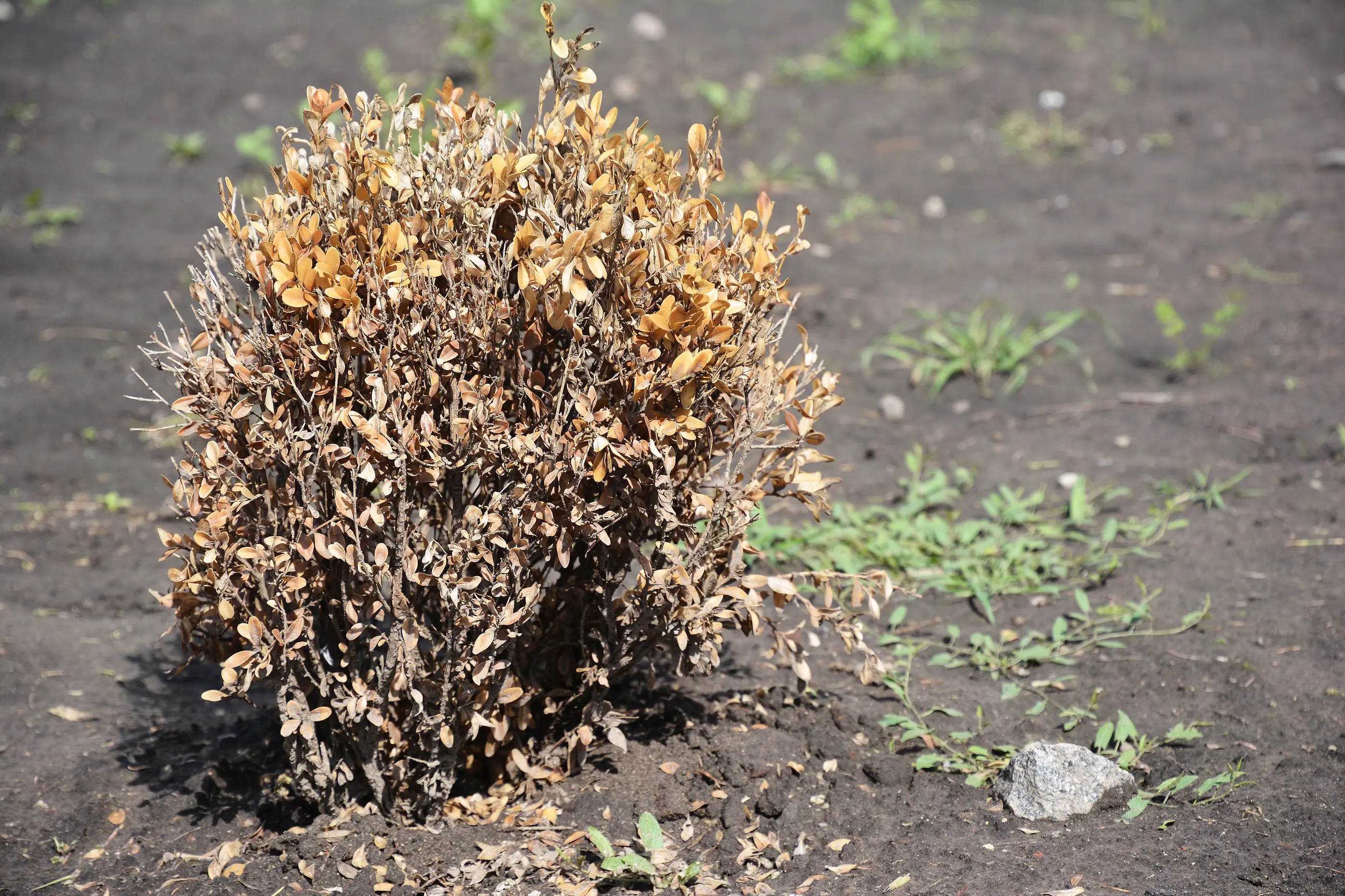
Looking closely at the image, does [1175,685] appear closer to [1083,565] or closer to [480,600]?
[1083,565]

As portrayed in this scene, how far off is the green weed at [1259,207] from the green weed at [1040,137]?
1198mm

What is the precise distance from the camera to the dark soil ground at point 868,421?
260cm

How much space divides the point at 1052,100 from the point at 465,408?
6592mm

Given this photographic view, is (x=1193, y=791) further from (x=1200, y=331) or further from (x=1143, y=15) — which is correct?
(x=1143, y=15)

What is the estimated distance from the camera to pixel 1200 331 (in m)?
5.16

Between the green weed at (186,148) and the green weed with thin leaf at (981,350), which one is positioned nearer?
the green weed with thin leaf at (981,350)

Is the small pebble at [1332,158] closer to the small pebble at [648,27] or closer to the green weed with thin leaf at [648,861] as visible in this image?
the small pebble at [648,27]

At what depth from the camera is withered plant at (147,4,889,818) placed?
2215 millimetres

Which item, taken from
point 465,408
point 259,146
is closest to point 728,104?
point 259,146

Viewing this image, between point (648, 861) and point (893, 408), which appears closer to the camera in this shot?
point (648, 861)

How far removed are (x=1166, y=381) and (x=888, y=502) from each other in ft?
5.42

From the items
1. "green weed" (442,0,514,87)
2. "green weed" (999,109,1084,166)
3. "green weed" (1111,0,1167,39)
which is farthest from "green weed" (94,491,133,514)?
"green weed" (1111,0,1167,39)

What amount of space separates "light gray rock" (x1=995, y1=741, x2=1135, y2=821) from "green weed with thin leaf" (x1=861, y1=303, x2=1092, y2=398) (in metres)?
2.47

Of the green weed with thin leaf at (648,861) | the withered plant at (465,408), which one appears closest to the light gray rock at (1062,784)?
the withered plant at (465,408)
